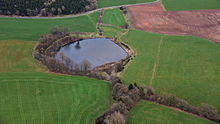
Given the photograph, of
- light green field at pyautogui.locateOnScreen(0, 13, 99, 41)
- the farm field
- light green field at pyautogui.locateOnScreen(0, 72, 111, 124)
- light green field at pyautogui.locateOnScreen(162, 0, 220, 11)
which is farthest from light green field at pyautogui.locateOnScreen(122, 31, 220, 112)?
light green field at pyautogui.locateOnScreen(162, 0, 220, 11)

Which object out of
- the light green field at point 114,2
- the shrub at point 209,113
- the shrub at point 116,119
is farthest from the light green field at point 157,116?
the light green field at point 114,2

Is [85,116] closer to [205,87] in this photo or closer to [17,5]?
[205,87]

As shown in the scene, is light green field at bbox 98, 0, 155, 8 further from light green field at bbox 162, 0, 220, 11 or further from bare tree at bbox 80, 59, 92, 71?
bare tree at bbox 80, 59, 92, 71

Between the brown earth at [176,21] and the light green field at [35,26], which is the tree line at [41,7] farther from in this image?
the brown earth at [176,21]

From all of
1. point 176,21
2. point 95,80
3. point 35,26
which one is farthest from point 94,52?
point 176,21

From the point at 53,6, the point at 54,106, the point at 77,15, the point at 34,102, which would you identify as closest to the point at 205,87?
the point at 54,106

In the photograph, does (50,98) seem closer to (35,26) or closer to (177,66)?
(177,66)

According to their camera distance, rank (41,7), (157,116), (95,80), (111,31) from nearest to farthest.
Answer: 1. (157,116)
2. (95,80)
3. (111,31)
4. (41,7)
